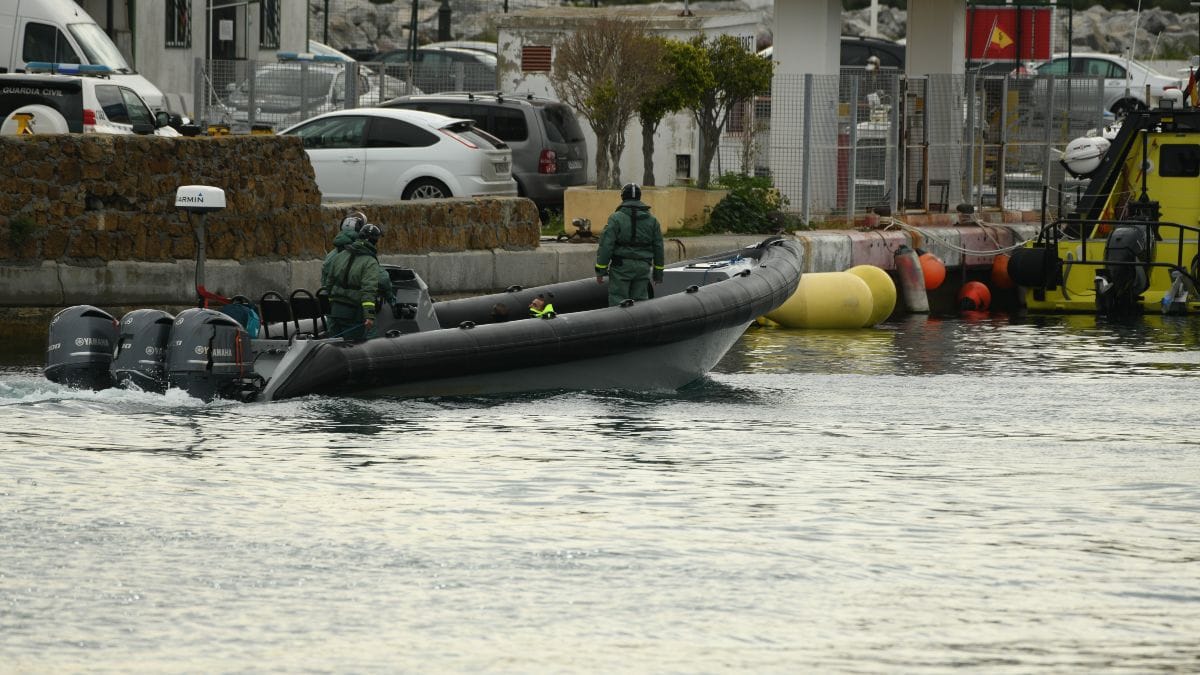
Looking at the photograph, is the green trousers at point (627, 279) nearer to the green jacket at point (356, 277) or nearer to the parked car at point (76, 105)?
the green jacket at point (356, 277)

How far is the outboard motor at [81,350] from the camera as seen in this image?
47.0 feet

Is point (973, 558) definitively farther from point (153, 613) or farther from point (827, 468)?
point (153, 613)

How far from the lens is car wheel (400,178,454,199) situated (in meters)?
23.1

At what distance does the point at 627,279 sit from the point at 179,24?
23234mm

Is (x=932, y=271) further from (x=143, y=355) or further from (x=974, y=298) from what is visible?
(x=143, y=355)

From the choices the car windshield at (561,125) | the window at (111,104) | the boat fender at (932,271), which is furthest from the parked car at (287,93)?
the boat fender at (932,271)

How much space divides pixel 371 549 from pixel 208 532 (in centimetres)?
103

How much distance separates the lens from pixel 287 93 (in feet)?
93.6

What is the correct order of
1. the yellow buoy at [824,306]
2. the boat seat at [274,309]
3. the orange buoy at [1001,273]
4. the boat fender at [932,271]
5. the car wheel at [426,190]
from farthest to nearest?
1. the orange buoy at [1001,273]
2. the boat fender at [932,271]
3. the car wheel at [426,190]
4. the yellow buoy at [824,306]
5. the boat seat at [274,309]

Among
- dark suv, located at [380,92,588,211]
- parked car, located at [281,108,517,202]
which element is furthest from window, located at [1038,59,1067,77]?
parked car, located at [281,108,517,202]

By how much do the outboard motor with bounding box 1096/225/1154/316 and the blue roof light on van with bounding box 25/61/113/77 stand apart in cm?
1391

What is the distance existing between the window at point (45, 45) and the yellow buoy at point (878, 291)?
12.8 metres

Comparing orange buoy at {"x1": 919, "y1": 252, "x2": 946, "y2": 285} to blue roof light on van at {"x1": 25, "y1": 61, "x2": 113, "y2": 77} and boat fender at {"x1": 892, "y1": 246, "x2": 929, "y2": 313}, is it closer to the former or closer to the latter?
boat fender at {"x1": 892, "y1": 246, "x2": 929, "y2": 313}

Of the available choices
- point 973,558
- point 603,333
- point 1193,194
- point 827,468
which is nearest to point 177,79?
point 1193,194
